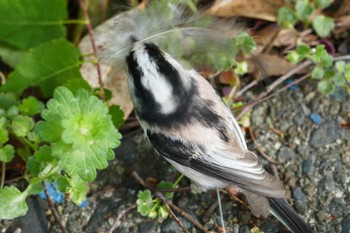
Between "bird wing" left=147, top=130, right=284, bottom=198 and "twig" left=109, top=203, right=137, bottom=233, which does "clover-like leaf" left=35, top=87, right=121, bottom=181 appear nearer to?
"bird wing" left=147, top=130, right=284, bottom=198

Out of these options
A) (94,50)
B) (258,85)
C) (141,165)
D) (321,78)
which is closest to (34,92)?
(94,50)

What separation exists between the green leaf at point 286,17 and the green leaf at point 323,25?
12 cm

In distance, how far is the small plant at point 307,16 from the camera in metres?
3.41

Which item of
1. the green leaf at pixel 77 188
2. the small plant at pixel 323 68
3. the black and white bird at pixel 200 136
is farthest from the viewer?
the small plant at pixel 323 68

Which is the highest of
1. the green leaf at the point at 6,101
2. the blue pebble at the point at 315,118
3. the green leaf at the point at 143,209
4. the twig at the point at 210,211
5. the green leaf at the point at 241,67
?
the green leaf at the point at 6,101

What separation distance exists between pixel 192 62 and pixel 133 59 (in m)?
0.41

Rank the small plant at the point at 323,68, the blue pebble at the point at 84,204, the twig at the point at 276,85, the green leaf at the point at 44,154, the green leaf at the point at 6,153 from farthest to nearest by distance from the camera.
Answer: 1. the twig at the point at 276,85
2. the small plant at the point at 323,68
3. the blue pebble at the point at 84,204
4. the green leaf at the point at 6,153
5. the green leaf at the point at 44,154

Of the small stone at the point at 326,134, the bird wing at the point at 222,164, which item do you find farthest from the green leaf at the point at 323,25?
the bird wing at the point at 222,164

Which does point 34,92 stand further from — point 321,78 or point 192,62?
point 321,78

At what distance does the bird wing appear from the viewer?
2.74 m

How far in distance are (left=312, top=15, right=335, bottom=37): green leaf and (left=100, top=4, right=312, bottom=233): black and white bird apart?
2.97ft

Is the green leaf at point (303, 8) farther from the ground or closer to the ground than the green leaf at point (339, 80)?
farther from the ground

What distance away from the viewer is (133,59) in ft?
8.36

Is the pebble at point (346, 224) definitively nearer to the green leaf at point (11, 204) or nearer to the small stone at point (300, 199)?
the small stone at point (300, 199)
